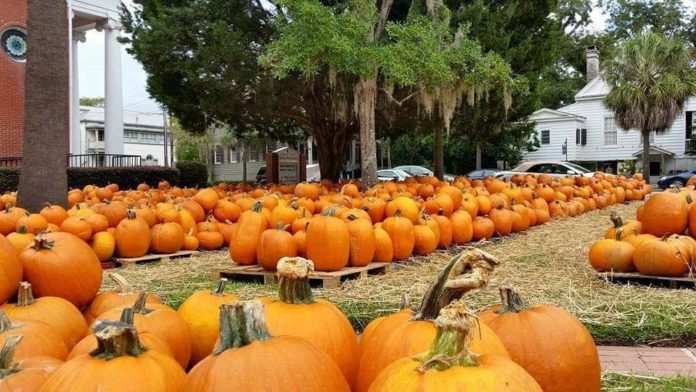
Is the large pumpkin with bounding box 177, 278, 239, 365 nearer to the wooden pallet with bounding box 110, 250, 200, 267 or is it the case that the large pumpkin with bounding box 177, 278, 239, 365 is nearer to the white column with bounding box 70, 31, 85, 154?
the wooden pallet with bounding box 110, 250, 200, 267

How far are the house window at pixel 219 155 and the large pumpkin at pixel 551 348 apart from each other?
5438 cm

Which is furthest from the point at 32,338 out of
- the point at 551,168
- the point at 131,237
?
the point at 551,168

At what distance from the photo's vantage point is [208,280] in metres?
6.20

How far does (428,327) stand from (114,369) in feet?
2.70

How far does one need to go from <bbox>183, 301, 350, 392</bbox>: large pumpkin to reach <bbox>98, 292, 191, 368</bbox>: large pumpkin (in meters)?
0.69

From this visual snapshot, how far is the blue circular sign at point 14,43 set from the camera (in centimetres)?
2241

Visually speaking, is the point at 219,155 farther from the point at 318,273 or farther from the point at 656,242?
the point at 656,242

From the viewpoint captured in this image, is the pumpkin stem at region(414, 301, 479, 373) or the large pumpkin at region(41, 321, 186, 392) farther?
the large pumpkin at region(41, 321, 186, 392)

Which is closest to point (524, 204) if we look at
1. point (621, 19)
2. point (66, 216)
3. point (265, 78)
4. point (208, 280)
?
point (265, 78)

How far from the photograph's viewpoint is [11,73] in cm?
2255

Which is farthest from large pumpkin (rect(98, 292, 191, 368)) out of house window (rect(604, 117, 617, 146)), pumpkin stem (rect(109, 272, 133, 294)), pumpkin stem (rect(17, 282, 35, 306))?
house window (rect(604, 117, 617, 146))

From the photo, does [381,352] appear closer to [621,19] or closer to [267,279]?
[267,279]

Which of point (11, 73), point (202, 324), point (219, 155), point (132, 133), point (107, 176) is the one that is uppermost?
point (132, 133)

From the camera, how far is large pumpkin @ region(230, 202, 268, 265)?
6289mm
